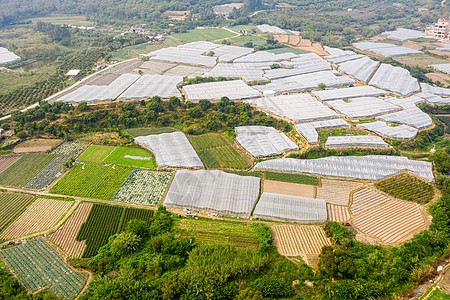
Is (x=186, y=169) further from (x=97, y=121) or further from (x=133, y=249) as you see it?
(x=97, y=121)

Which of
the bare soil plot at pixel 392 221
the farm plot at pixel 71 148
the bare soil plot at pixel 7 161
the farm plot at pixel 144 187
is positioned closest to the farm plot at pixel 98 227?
the farm plot at pixel 144 187

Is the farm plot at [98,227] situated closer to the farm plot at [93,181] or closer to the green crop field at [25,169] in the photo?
the farm plot at [93,181]

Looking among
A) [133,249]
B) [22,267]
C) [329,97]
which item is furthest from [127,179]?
[329,97]

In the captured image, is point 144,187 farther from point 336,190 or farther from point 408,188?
point 408,188

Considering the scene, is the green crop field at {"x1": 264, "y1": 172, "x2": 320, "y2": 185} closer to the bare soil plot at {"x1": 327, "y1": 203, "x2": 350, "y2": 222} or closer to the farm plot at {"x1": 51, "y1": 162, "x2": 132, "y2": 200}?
the bare soil plot at {"x1": 327, "y1": 203, "x2": 350, "y2": 222}

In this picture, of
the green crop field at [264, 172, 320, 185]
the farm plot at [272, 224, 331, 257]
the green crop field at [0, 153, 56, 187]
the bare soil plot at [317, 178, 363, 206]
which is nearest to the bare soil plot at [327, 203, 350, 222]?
the bare soil plot at [317, 178, 363, 206]

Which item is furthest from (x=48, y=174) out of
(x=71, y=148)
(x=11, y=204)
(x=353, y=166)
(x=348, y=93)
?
(x=348, y=93)
